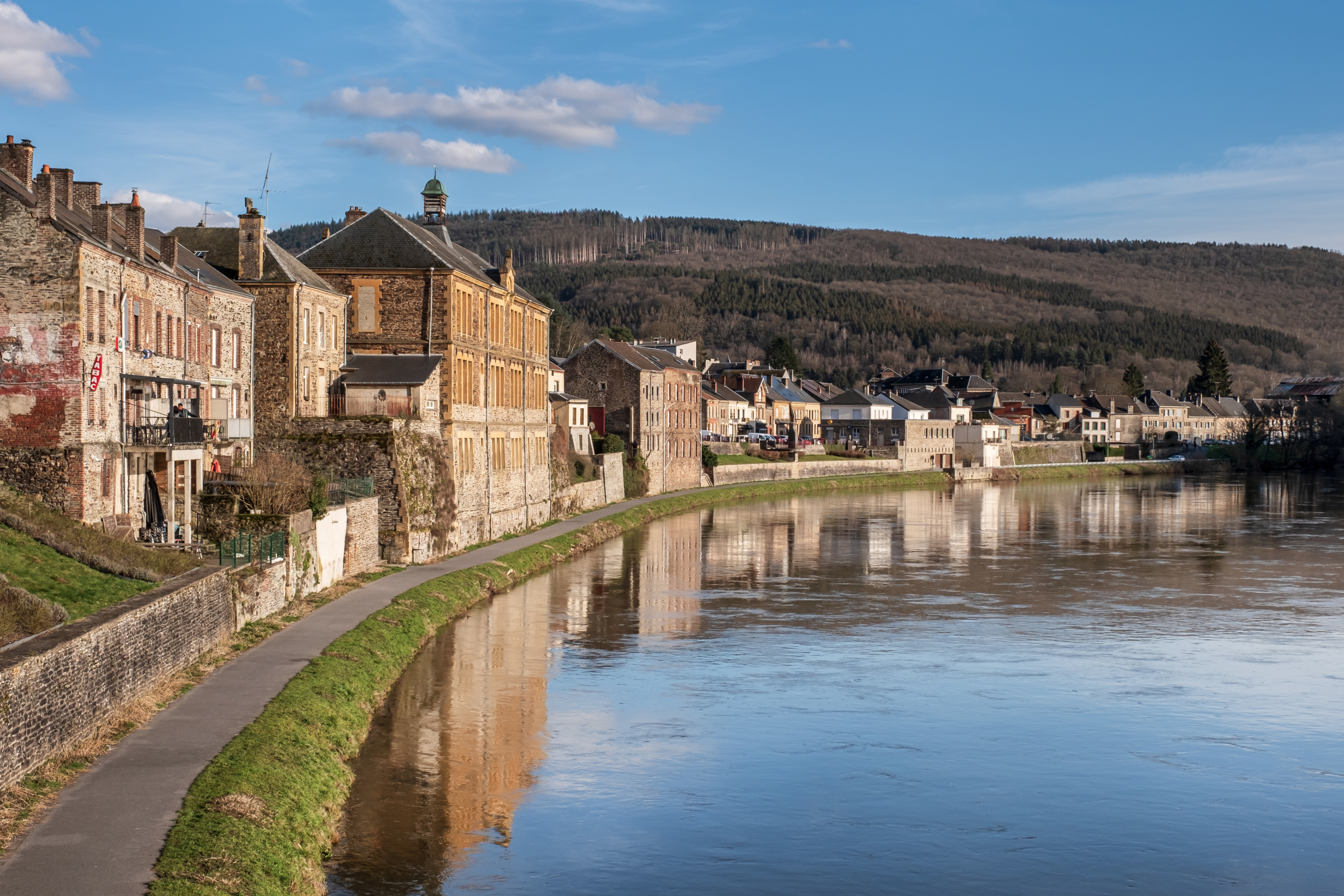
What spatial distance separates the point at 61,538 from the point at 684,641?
15144 mm

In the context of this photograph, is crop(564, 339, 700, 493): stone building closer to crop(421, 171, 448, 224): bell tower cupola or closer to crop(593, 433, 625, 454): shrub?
crop(593, 433, 625, 454): shrub

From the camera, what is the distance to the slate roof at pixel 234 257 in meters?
38.9

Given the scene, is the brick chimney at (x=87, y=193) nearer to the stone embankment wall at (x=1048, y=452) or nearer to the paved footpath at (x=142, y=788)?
the paved footpath at (x=142, y=788)

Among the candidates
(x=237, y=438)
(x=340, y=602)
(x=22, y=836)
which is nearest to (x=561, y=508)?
(x=237, y=438)

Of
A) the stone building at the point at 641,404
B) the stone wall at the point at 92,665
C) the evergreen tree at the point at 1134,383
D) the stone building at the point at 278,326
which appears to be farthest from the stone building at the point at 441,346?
the evergreen tree at the point at 1134,383

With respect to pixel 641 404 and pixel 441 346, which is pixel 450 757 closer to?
pixel 441 346

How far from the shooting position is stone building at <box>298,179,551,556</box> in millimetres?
40719

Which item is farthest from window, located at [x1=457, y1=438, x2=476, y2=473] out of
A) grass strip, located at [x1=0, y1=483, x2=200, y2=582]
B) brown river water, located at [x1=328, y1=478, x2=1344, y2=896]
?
grass strip, located at [x1=0, y1=483, x2=200, y2=582]

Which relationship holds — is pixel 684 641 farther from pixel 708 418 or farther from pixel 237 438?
pixel 708 418

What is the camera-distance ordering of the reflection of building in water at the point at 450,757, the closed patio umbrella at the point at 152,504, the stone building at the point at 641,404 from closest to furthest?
the reflection of building in water at the point at 450,757, the closed patio umbrella at the point at 152,504, the stone building at the point at 641,404

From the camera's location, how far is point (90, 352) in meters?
27.6

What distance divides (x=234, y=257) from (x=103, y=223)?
1019 cm

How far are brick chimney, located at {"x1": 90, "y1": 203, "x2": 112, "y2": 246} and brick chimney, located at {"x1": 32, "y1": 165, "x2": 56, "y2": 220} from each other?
2.24m

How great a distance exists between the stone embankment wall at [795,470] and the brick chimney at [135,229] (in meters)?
58.2
